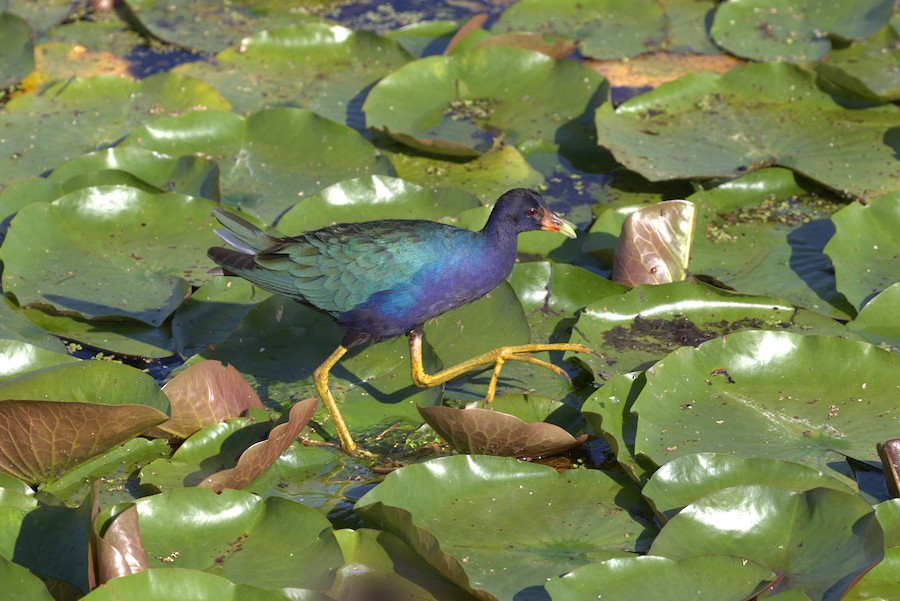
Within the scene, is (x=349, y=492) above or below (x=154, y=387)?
below

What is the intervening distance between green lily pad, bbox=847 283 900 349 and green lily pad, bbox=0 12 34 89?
13.9ft

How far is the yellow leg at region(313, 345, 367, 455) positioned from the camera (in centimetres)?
358

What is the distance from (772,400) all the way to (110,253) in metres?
2.57

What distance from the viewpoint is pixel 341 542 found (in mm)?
2965

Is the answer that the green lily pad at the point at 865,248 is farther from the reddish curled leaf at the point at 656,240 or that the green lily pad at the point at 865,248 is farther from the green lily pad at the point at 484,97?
the green lily pad at the point at 484,97

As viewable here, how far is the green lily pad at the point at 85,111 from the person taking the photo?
206 inches

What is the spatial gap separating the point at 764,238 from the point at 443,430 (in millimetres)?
1857

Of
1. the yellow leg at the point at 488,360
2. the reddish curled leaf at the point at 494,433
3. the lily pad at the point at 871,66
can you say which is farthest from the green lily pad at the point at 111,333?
the lily pad at the point at 871,66

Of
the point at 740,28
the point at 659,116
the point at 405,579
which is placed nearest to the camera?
the point at 405,579

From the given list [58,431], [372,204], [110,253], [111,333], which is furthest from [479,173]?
[58,431]

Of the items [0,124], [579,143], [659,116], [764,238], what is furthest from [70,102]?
[764,238]

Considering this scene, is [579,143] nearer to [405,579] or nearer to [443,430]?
[443,430]

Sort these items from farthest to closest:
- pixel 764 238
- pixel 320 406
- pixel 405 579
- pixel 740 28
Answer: pixel 740 28
pixel 764 238
pixel 320 406
pixel 405 579

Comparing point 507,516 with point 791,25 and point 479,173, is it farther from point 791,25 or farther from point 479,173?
point 791,25
